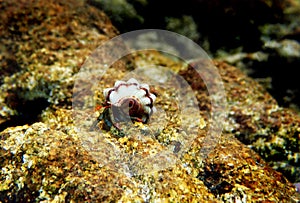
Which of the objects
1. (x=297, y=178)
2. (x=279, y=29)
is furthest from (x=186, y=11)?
(x=297, y=178)

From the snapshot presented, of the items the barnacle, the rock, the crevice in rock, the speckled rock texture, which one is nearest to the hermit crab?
the barnacle

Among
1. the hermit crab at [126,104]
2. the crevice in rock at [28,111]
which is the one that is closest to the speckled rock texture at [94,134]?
the crevice in rock at [28,111]

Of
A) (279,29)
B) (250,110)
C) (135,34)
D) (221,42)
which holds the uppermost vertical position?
(279,29)

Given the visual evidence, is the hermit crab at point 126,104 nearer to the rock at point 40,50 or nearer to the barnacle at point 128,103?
the barnacle at point 128,103

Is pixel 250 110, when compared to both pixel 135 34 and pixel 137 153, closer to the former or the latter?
pixel 137 153

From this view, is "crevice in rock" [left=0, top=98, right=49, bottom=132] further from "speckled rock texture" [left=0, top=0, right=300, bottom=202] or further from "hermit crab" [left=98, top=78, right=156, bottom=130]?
"hermit crab" [left=98, top=78, right=156, bottom=130]

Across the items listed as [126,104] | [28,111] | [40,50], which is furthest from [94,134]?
[40,50]

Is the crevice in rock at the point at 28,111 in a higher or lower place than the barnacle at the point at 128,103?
lower

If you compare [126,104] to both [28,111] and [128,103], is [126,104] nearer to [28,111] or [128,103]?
[128,103]
